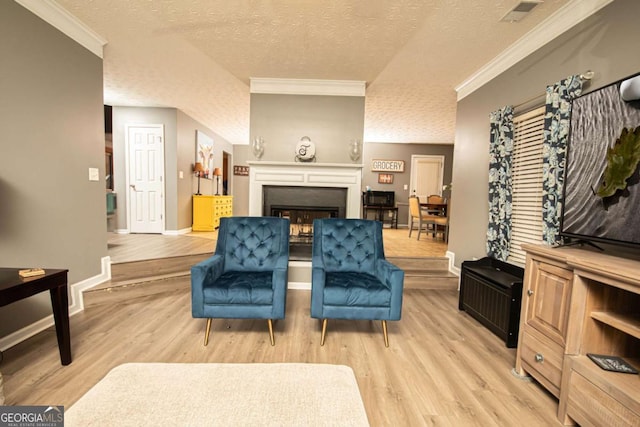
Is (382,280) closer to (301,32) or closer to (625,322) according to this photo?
(625,322)

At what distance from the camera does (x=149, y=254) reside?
132 inches

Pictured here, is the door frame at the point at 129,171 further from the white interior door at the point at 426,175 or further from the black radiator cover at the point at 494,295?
the white interior door at the point at 426,175

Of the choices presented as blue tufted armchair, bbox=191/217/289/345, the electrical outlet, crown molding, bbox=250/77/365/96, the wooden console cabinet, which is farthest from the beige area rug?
crown molding, bbox=250/77/365/96

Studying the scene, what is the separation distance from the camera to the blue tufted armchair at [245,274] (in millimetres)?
1996

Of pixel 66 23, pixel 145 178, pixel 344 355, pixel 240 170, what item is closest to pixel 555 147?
pixel 344 355

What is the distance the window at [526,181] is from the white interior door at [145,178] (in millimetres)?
5395

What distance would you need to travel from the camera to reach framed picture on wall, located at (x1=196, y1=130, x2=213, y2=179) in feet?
18.8

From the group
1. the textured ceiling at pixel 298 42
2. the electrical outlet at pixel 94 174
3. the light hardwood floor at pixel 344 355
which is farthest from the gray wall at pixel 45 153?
the light hardwood floor at pixel 344 355

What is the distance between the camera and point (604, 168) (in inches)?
56.6

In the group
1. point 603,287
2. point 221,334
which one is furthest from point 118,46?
point 603,287

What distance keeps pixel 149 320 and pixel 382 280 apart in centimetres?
216

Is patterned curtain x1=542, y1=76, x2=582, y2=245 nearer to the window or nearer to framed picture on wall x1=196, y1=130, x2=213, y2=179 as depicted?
the window

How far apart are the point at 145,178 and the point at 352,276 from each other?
453 centimetres

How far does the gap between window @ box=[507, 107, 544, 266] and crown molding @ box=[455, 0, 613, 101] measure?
57 cm
